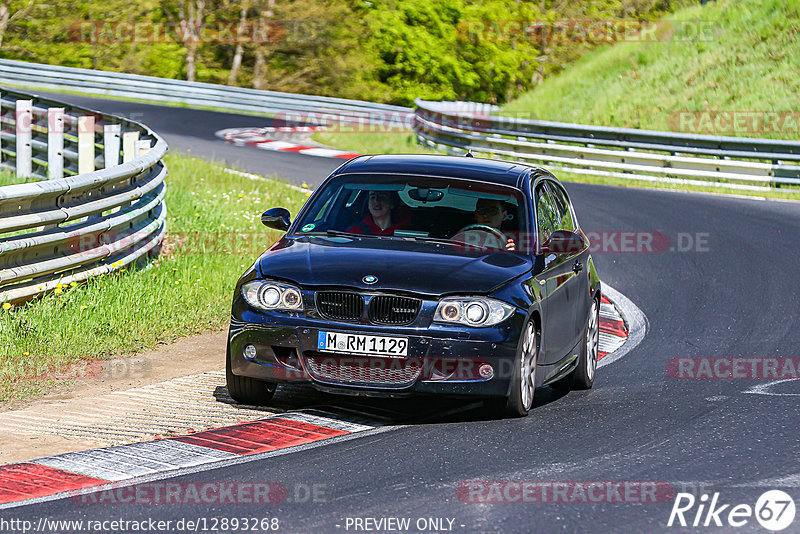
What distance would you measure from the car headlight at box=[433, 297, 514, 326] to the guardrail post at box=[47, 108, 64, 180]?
10.8 meters

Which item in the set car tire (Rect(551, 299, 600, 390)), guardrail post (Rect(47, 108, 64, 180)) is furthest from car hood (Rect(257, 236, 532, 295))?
guardrail post (Rect(47, 108, 64, 180))

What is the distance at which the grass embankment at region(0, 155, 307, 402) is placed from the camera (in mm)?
8852

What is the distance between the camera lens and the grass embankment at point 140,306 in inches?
348

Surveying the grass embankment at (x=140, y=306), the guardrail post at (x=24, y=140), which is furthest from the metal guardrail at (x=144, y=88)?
the grass embankment at (x=140, y=306)

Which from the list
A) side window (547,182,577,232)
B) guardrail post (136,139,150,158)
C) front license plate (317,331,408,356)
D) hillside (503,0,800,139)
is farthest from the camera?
hillside (503,0,800,139)

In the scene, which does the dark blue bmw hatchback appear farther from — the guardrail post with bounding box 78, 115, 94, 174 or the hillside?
the hillside

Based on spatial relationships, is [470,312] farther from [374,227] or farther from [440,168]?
[440,168]

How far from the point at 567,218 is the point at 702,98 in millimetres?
25040

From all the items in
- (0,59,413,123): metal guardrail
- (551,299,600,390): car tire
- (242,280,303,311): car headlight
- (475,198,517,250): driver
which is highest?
(475,198,517,250): driver

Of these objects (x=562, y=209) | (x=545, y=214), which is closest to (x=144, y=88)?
(x=562, y=209)

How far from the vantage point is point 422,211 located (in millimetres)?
8586

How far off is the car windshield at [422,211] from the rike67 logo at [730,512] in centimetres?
282

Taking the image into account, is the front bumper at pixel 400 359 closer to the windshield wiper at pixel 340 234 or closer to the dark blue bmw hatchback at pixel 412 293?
the dark blue bmw hatchback at pixel 412 293

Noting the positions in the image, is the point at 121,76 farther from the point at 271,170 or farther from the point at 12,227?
the point at 12,227
